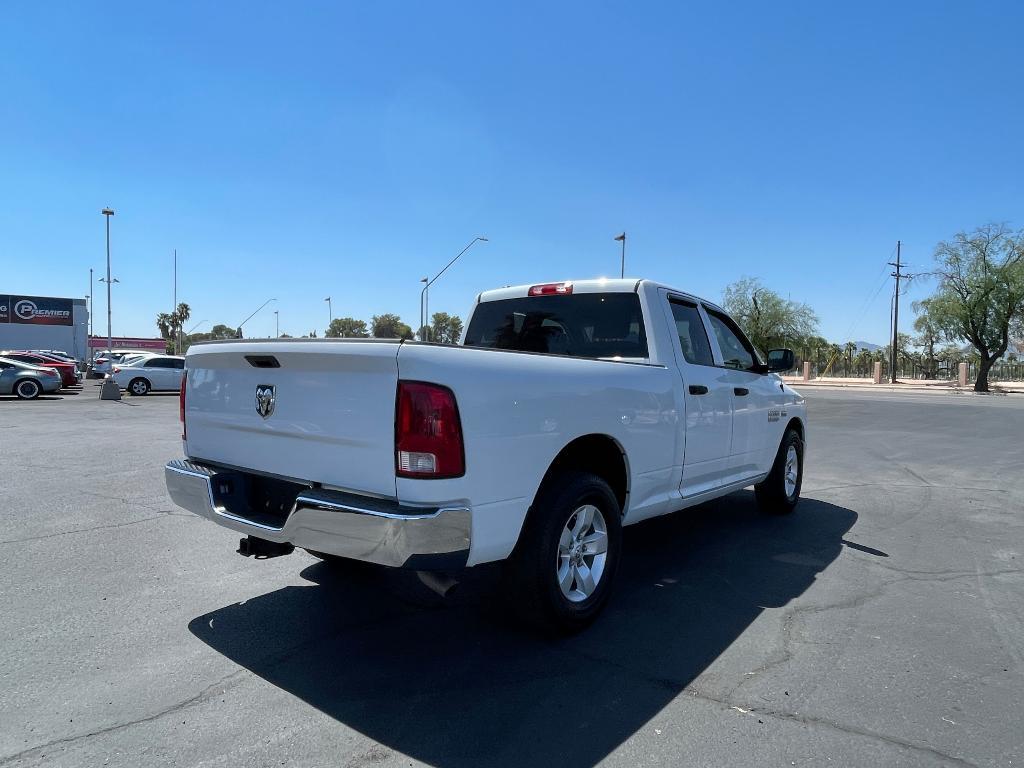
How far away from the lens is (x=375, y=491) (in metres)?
2.89

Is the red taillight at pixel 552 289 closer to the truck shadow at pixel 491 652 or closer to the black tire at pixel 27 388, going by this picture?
the truck shadow at pixel 491 652

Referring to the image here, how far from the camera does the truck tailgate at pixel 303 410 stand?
2873 millimetres

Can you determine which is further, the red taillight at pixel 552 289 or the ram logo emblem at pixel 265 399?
the red taillight at pixel 552 289

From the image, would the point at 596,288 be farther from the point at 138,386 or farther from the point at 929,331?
the point at 929,331

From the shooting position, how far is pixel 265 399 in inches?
132

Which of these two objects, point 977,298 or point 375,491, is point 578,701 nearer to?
point 375,491

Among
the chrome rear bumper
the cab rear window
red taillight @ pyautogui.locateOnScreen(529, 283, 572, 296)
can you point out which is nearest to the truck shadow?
the chrome rear bumper

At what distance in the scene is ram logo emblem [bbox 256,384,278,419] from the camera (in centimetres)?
331

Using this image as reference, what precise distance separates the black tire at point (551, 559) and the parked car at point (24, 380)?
2414cm

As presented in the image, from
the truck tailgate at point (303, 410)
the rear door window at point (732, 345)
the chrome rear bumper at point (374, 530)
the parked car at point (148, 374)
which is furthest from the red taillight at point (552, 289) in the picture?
the parked car at point (148, 374)

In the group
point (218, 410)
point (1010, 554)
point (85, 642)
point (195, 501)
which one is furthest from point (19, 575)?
point (1010, 554)

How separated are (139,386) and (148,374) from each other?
21.4 inches

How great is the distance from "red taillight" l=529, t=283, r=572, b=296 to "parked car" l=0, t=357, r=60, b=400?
2285cm

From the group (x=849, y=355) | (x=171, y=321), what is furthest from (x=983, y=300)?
(x=171, y=321)
